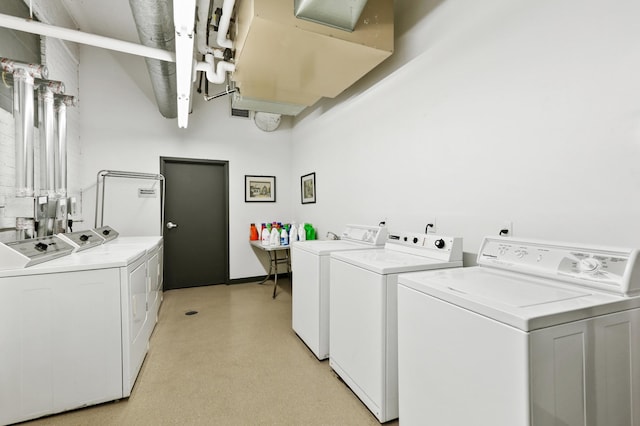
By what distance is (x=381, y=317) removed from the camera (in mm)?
1662

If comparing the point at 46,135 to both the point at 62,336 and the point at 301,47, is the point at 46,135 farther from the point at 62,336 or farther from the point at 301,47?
the point at 301,47

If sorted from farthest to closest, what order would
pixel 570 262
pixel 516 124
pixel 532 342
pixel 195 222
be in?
pixel 195 222 → pixel 516 124 → pixel 570 262 → pixel 532 342

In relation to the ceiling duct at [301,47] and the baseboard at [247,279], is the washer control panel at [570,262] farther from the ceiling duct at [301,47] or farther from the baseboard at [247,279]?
the baseboard at [247,279]

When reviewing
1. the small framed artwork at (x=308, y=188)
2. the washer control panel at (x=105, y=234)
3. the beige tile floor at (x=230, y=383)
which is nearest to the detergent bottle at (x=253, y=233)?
the small framed artwork at (x=308, y=188)

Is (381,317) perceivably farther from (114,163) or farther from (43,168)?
(114,163)

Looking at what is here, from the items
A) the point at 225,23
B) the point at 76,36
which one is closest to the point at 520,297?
the point at 225,23

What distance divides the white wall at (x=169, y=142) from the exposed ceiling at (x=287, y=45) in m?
0.72

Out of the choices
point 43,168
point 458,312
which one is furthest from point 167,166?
point 458,312

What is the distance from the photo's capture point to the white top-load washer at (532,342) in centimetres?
92

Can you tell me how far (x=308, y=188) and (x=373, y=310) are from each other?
295cm

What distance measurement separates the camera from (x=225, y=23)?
2254 mm

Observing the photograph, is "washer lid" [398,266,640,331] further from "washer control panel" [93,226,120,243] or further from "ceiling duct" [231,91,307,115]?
"washer control panel" [93,226,120,243]

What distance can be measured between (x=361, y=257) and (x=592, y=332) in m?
1.23

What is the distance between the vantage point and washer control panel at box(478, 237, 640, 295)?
1068 mm
